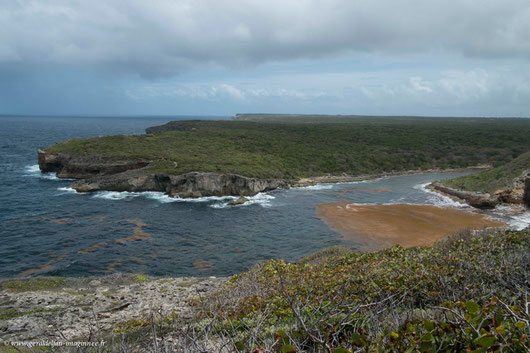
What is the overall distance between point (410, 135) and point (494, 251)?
91.9 metres

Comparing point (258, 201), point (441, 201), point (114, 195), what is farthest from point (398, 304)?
point (114, 195)

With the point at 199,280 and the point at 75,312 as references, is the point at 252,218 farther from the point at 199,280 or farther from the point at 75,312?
the point at 75,312

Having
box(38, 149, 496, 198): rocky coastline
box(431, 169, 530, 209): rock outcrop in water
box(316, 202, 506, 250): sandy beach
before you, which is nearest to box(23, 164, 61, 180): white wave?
box(38, 149, 496, 198): rocky coastline

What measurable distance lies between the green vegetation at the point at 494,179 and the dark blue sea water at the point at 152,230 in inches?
197

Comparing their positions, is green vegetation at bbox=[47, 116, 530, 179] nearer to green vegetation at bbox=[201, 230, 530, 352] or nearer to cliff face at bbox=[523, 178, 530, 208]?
cliff face at bbox=[523, 178, 530, 208]

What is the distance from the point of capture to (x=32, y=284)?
18.2m

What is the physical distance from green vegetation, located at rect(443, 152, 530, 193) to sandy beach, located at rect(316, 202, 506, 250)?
847cm

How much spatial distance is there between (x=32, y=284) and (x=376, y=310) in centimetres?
1881

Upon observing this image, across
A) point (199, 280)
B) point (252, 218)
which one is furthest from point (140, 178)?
point (199, 280)

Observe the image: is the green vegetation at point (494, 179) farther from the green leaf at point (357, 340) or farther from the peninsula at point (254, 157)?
the green leaf at point (357, 340)

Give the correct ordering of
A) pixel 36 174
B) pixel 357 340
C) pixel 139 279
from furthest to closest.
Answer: pixel 36 174
pixel 139 279
pixel 357 340

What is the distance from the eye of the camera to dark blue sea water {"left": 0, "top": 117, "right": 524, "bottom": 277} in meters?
25.3

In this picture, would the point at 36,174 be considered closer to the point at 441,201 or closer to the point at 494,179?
the point at 441,201

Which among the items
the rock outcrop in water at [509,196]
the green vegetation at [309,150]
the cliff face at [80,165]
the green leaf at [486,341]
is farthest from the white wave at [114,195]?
the green leaf at [486,341]
